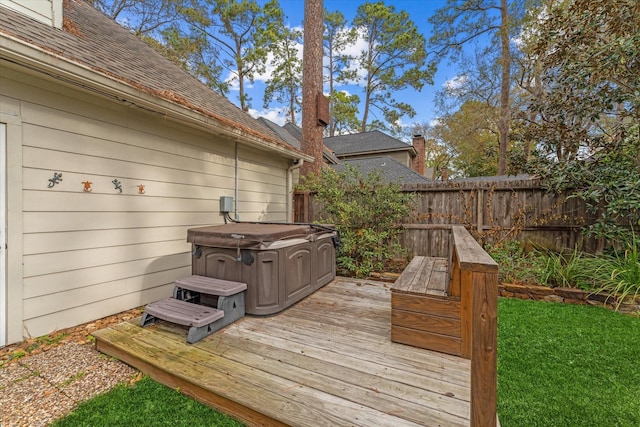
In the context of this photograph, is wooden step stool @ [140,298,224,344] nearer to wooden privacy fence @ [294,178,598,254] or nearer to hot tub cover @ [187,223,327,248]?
hot tub cover @ [187,223,327,248]

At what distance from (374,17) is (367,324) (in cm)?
2010

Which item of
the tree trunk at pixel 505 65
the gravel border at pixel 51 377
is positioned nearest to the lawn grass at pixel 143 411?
the gravel border at pixel 51 377

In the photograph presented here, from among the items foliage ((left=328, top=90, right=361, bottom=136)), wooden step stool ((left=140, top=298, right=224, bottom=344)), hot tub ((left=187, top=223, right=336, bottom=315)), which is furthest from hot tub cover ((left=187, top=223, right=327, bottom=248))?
foliage ((left=328, top=90, right=361, bottom=136))

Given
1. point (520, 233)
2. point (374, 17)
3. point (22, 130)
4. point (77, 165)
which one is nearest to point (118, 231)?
point (77, 165)

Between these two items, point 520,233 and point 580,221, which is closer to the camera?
point 580,221

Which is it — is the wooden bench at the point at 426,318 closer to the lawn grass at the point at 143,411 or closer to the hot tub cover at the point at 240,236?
the hot tub cover at the point at 240,236

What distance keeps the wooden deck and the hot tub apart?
0.22 m

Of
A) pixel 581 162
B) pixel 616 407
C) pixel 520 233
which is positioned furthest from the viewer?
pixel 520 233

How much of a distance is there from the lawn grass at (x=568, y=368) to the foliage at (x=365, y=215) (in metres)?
2.08

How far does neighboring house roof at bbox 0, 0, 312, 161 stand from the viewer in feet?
7.75

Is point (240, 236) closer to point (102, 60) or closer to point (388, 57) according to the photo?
point (102, 60)

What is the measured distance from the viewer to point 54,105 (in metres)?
2.72

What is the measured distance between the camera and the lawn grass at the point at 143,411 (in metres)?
1.67

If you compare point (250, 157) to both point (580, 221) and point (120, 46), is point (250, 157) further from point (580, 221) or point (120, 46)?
point (580, 221)
